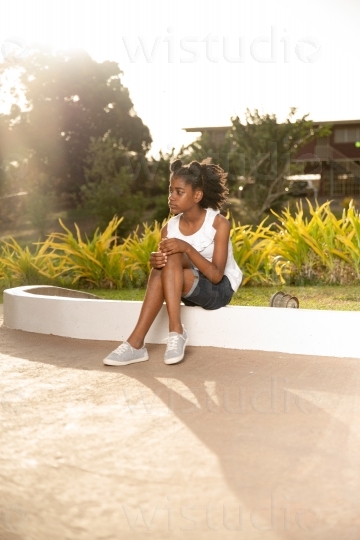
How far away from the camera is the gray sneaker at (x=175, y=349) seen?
15.0 feet

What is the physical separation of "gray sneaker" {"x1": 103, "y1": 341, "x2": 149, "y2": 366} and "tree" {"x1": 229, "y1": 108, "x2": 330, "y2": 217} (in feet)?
61.3

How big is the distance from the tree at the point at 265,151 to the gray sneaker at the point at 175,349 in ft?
61.1

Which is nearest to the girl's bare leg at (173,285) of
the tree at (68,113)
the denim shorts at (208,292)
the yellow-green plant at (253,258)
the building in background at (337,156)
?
the denim shorts at (208,292)

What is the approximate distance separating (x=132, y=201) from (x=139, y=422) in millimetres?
21455

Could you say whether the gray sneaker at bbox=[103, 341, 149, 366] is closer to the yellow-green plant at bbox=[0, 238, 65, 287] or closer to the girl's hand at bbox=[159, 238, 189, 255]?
the girl's hand at bbox=[159, 238, 189, 255]

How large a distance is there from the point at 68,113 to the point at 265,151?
1156 centimetres

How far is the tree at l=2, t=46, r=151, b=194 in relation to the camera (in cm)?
3086

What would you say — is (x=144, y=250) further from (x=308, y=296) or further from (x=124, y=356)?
(x=124, y=356)

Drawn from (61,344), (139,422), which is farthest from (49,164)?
(139,422)

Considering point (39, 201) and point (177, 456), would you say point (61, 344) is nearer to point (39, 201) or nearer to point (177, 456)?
point (177, 456)

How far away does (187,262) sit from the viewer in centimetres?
489

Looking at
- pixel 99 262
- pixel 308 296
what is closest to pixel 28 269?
pixel 99 262

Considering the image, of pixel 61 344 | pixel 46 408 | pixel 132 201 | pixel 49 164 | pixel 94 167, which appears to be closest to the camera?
pixel 46 408

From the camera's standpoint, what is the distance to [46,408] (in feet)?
12.1
